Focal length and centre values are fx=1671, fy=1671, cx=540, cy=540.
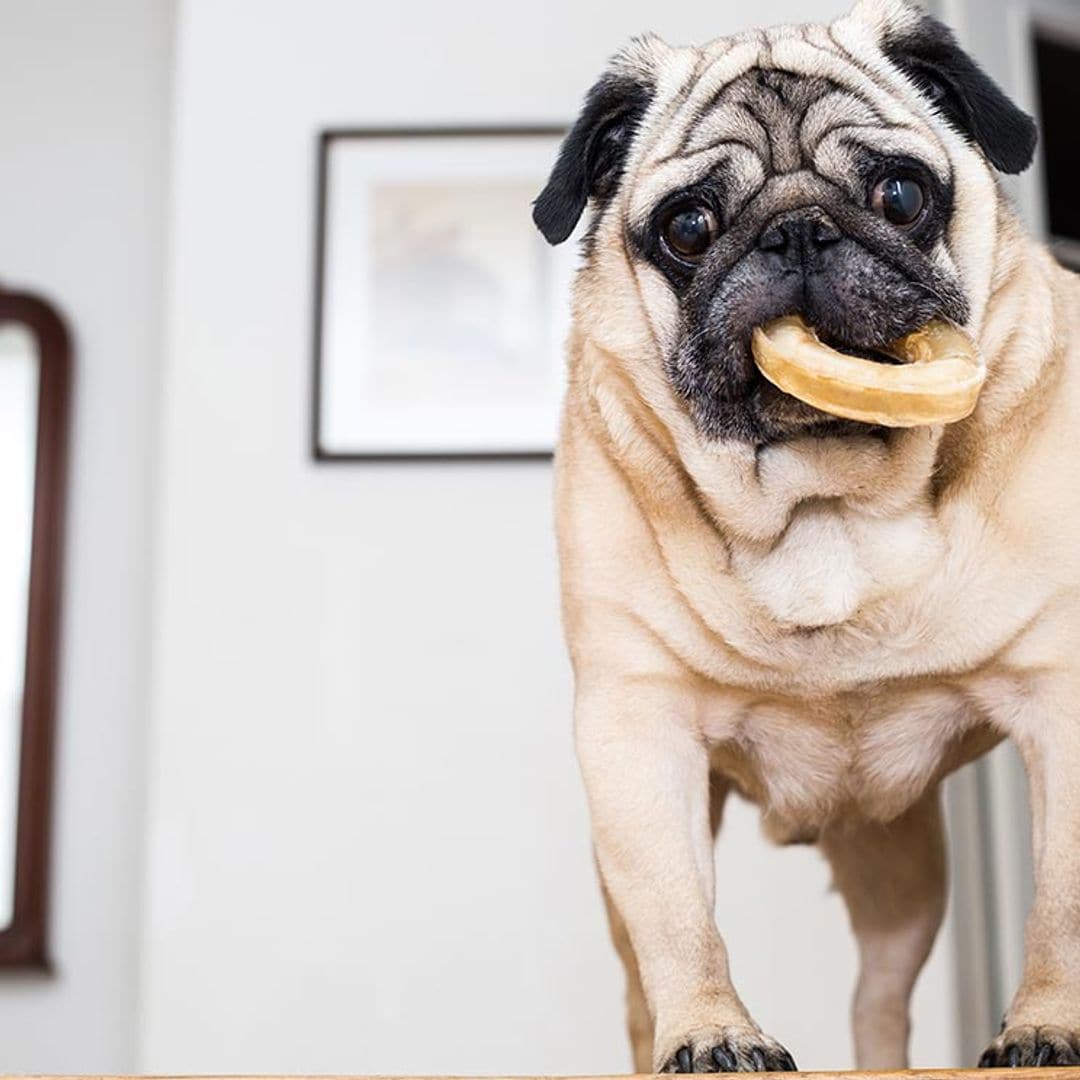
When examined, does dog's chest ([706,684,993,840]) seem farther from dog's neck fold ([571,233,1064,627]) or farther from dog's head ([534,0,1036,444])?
dog's head ([534,0,1036,444])

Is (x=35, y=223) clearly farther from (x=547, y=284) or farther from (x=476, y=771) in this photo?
(x=476, y=771)

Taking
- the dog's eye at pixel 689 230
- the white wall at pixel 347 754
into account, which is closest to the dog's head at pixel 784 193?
the dog's eye at pixel 689 230

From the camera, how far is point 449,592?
2.63 m

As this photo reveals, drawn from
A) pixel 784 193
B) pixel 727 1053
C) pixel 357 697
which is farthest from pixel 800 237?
pixel 357 697

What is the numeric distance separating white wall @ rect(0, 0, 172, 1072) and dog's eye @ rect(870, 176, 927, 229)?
2229 millimetres

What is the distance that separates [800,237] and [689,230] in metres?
0.12

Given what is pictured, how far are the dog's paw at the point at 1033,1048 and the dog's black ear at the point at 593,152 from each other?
0.65 m

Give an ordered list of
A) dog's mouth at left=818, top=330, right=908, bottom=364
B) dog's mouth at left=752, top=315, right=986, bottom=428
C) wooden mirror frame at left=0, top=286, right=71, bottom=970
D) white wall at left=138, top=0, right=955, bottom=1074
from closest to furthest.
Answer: dog's mouth at left=752, top=315, right=986, bottom=428 < dog's mouth at left=818, top=330, right=908, bottom=364 < white wall at left=138, top=0, right=955, bottom=1074 < wooden mirror frame at left=0, top=286, right=71, bottom=970

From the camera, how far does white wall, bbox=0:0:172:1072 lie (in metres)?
3.04

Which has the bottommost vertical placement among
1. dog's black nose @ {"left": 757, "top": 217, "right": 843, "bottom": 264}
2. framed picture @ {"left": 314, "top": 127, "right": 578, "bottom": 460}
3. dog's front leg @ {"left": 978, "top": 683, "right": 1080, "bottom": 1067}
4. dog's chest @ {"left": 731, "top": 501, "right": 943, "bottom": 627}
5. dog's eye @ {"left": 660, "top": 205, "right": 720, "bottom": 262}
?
dog's front leg @ {"left": 978, "top": 683, "right": 1080, "bottom": 1067}

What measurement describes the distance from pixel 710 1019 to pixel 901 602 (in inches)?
12.7

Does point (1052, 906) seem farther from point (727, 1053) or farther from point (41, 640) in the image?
point (41, 640)

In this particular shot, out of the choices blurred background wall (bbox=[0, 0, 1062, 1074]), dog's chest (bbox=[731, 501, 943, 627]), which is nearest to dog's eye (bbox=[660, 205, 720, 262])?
dog's chest (bbox=[731, 501, 943, 627])

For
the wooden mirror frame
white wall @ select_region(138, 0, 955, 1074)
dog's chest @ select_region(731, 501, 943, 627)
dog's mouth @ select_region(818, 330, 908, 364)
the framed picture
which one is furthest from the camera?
the wooden mirror frame
